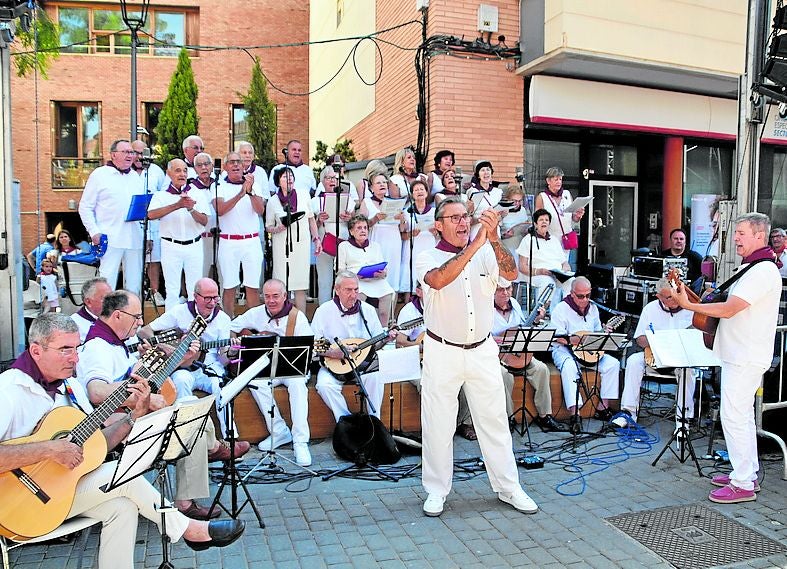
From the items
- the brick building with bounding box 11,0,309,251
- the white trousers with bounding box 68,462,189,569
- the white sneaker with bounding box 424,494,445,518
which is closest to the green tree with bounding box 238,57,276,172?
the brick building with bounding box 11,0,309,251

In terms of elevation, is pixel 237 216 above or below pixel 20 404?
above

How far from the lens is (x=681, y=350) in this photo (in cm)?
611

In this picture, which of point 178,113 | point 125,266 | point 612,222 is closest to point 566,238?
point 612,222

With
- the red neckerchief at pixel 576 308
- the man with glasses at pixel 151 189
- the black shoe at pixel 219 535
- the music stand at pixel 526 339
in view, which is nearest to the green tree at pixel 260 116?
the man with glasses at pixel 151 189

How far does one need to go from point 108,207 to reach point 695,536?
21.5 ft

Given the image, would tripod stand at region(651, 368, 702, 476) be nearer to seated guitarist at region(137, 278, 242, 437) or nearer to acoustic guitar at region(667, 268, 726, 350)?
acoustic guitar at region(667, 268, 726, 350)

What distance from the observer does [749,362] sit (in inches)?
208

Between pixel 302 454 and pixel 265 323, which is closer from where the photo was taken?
pixel 302 454

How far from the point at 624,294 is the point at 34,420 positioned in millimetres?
9046

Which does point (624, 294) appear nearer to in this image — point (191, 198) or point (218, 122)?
point (191, 198)

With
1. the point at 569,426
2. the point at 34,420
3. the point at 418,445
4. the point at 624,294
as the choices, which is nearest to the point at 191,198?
the point at 418,445

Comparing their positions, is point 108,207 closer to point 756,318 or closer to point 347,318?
Answer: point 347,318

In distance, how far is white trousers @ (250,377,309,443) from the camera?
6547 mm

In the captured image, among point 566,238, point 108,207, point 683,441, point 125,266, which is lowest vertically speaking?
point 683,441
